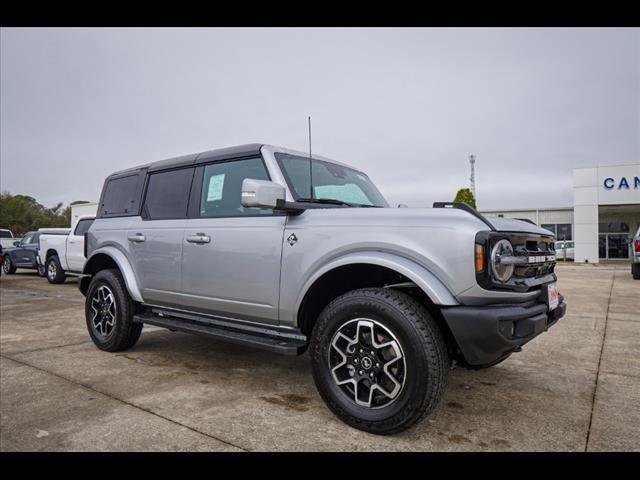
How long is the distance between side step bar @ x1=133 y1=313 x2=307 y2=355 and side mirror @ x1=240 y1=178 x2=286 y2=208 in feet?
3.11

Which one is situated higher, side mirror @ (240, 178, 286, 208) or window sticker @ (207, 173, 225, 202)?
window sticker @ (207, 173, 225, 202)

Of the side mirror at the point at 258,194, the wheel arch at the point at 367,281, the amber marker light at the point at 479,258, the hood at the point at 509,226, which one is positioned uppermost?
the side mirror at the point at 258,194

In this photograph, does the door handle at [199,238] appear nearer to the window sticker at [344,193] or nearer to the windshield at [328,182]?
the windshield at [328,182]

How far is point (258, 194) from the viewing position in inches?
113

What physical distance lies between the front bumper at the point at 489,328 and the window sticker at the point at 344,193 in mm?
1536

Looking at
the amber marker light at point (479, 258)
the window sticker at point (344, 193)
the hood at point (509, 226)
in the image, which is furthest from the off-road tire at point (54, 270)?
the amber marker light at point (479, 258)

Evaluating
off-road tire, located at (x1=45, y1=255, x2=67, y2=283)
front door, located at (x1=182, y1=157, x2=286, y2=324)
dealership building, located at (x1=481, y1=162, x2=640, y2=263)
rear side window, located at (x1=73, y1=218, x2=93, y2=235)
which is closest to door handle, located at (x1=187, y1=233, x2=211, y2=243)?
front door, located at (x1=182, y1=157, x2=286, y2=324)

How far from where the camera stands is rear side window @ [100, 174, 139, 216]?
4680 millimetres

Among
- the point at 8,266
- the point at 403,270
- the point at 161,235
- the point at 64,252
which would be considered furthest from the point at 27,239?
the point at 403,270

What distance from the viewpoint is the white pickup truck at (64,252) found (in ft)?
37.5

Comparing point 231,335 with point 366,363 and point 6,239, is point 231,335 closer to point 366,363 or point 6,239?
point 366,363

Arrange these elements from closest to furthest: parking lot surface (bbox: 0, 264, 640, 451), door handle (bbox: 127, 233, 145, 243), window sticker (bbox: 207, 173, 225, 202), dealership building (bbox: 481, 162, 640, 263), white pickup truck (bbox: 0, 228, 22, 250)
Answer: parking lot surface (bbox: 0, 264, 640, 451)
window sticker (bbox: 207, 173, 225, 202)
door handle (bbox: 127, 233, 145, 243)
white pickup truck (bbox: 0, 228, 22, 250)
dealership building (bbox: 481, 162, 640, 263)

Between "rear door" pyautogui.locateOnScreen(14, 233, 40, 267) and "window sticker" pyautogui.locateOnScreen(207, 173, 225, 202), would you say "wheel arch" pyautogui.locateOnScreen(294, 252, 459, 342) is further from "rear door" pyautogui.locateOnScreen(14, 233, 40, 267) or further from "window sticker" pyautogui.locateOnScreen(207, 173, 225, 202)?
"rear door" pyautogui.locateOnScreen(14, 233, 40, 267)

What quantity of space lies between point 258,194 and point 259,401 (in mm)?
1441
